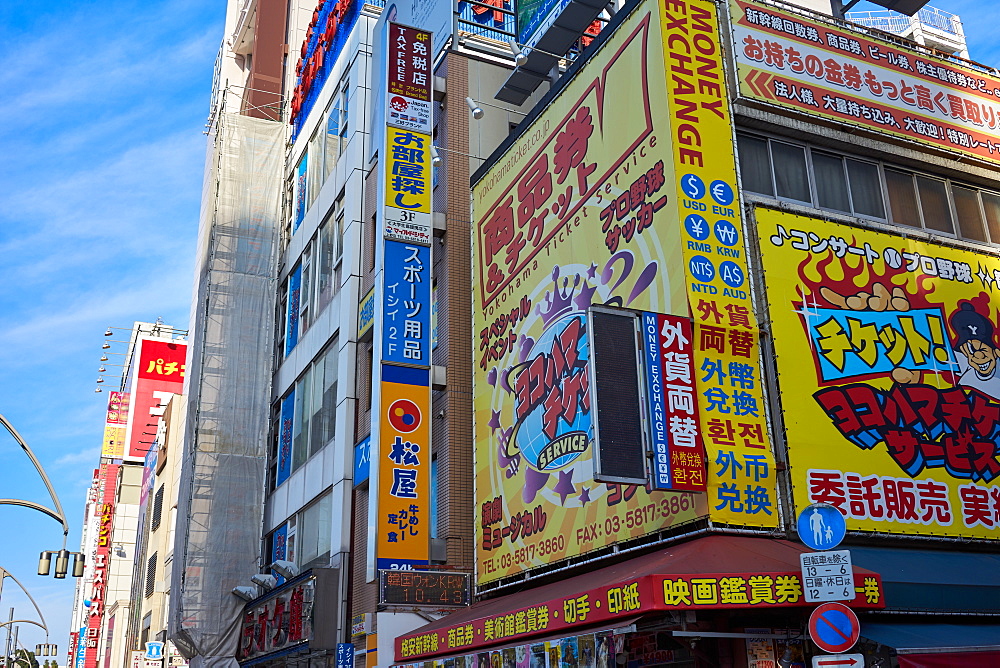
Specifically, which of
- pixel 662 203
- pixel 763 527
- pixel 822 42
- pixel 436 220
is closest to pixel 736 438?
pixel 763 527

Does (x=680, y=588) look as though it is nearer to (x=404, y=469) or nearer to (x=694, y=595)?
(x=694, y=595)

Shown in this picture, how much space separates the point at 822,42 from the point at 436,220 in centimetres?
1058

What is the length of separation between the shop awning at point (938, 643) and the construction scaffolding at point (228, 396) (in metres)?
25.3

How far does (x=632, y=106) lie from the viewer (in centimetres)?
1664

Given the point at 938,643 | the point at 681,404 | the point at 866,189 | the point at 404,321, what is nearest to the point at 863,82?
the point at 866,189

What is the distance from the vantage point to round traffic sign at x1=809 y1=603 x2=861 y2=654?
895 centimetres

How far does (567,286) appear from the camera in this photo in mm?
18219

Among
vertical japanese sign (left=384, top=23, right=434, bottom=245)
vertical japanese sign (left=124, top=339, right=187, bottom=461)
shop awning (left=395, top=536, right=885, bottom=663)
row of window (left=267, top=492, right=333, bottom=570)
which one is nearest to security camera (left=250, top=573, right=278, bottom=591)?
row of window (left=267, top=492, right=333, bottom=570)

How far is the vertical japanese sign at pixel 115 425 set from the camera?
93.6m

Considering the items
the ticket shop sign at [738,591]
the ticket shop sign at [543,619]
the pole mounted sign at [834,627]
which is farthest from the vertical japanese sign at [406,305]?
the pole mounted sign at [834,627]

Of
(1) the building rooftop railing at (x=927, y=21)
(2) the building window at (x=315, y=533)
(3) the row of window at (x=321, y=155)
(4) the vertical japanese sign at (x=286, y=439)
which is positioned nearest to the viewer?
(2) the building window at (x=315, y=533)

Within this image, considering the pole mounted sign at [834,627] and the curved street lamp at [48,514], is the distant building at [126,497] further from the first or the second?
the pole mounted sign at [834,627]

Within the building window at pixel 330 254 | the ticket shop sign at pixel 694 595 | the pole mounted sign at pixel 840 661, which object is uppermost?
the building window at pixel 330 254

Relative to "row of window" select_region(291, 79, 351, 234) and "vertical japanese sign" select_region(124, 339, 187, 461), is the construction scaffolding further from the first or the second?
"vertical japanese sign" select_region(124, 339, 187, 461)
